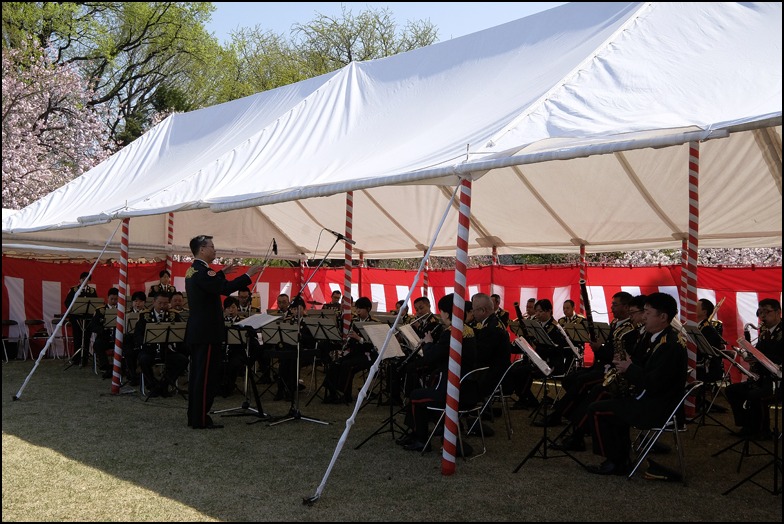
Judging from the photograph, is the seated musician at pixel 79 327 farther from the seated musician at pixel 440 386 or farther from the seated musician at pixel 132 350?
the seated musician at pixel 440 386

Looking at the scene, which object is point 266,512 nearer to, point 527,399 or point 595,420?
point 595,420

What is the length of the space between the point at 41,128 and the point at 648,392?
910 inches

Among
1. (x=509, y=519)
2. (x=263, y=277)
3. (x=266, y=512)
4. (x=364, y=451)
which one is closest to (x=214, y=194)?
(x=364, y=451)

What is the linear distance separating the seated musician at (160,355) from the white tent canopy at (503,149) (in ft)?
5.62

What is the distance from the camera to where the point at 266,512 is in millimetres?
4988

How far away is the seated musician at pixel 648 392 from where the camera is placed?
5.60 m

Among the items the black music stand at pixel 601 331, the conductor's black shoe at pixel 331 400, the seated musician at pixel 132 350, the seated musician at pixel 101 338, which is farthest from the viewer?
the seated musician at pixel 101 338

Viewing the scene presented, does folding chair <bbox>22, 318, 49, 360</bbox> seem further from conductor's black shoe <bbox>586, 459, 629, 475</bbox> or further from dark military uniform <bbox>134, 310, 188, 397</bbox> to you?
conductor's black shoe <bbox>586, 459, 629, 475</bbox>

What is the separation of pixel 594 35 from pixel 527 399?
4.91m

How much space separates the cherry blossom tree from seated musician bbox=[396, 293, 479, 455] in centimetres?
1839

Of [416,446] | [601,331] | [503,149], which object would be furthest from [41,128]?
[503,149]

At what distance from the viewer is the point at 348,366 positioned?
9.94 metres

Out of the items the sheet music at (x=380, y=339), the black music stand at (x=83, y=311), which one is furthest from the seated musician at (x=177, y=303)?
the sheet music at (x=380, y=339)

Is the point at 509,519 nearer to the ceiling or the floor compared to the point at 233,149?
nearer to the floor
